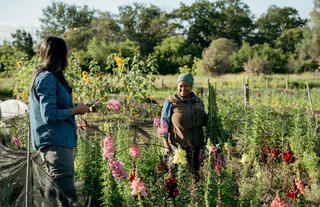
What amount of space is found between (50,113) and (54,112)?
0.03 m

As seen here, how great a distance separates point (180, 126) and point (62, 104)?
1364 mm

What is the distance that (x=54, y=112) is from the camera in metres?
2.05

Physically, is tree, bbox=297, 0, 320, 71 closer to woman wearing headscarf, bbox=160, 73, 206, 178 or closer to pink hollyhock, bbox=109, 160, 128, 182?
woman wearing headscarf, bbox=160, 73, 206, 178

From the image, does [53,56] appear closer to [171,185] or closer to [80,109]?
[80,109]

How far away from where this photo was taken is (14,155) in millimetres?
2408

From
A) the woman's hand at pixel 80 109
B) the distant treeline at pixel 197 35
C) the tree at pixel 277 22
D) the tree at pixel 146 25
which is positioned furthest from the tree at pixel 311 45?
the woman's hand at pixel 80 109

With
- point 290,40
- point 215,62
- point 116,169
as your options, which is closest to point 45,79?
point 116,169

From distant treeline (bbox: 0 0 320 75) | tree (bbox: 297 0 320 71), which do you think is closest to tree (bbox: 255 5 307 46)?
distant treeline (bbox: 0 0 320 75)

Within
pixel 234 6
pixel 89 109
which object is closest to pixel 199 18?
pixel 234 6

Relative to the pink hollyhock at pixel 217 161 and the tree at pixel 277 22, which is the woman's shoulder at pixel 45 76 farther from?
the tree at pixel 277 22

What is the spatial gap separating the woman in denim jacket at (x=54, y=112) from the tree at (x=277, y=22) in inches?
1850

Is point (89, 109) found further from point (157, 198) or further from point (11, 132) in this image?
point (11, 132)

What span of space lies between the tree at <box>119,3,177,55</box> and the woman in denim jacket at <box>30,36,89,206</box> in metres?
38.7

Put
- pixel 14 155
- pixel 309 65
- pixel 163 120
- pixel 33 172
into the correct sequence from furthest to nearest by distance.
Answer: pixel 309 65 → pixel 163 120 → pixel 14 155 → pixel 33 172
